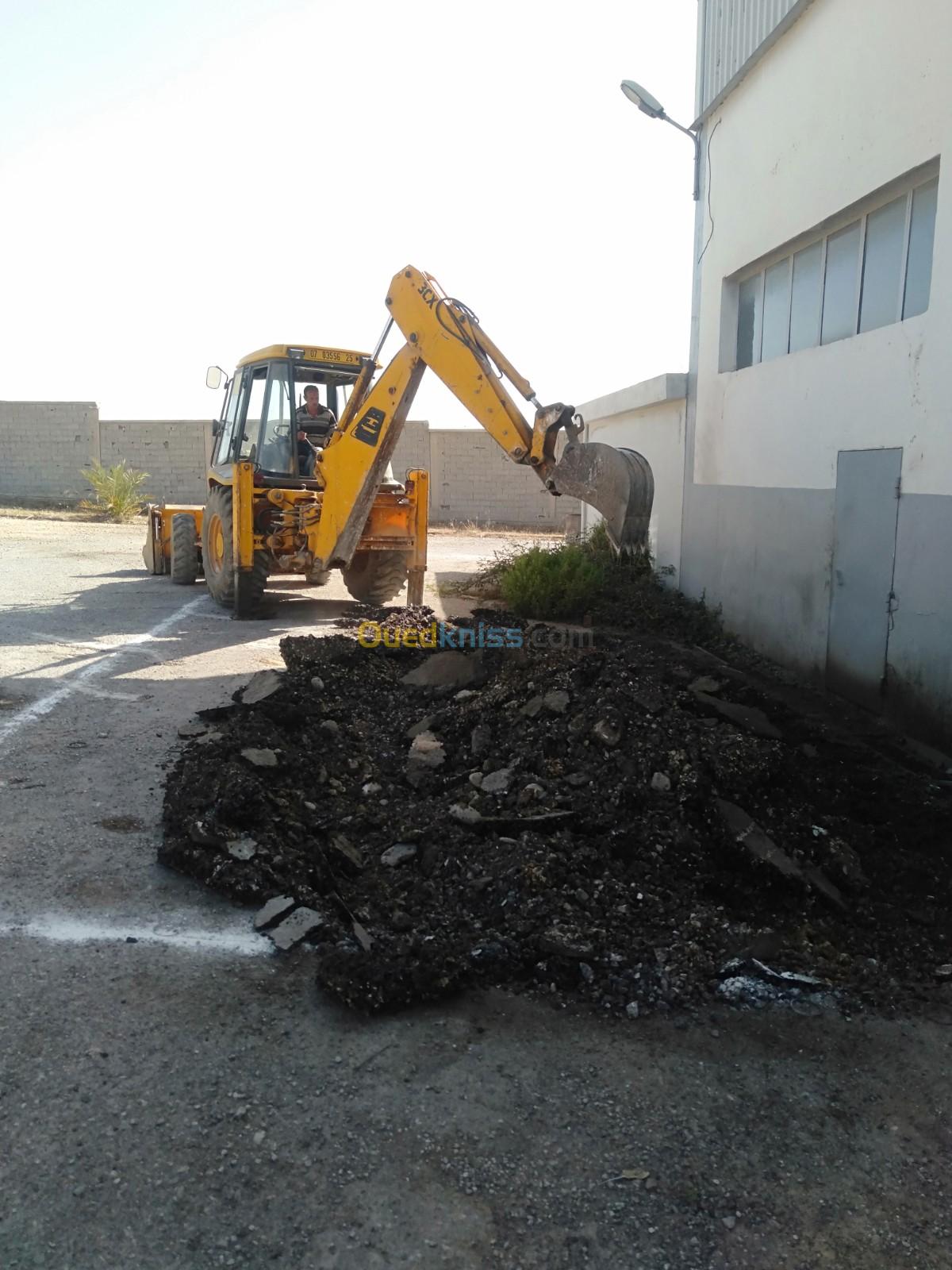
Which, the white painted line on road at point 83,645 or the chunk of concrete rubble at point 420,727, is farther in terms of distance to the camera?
the white painted line on road at point 83,645

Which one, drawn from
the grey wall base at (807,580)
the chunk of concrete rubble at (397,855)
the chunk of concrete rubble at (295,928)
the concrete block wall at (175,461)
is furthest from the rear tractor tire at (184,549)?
the concrete block wall at (175,461)

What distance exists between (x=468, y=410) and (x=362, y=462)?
157 centimetres

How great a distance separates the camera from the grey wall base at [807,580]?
6348 millimetres

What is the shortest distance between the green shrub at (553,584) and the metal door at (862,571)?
3.84 meters

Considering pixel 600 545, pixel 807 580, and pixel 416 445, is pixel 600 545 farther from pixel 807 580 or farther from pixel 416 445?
pixel 416 445

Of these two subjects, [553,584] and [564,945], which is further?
[553,584]

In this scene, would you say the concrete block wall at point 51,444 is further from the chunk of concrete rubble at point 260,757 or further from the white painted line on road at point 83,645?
the chunk of concrete rubble at point 260,757

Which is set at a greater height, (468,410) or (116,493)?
(468,410)

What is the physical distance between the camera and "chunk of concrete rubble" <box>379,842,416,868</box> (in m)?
4.41

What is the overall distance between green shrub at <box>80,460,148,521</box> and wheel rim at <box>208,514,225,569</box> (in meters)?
13.5

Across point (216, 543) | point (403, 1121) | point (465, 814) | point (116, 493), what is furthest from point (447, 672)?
point (116, 493)

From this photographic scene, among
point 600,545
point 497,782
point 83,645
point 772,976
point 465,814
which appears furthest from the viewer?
point 600,545

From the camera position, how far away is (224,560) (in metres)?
11.1

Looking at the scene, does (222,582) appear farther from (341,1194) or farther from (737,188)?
(341,1194)
